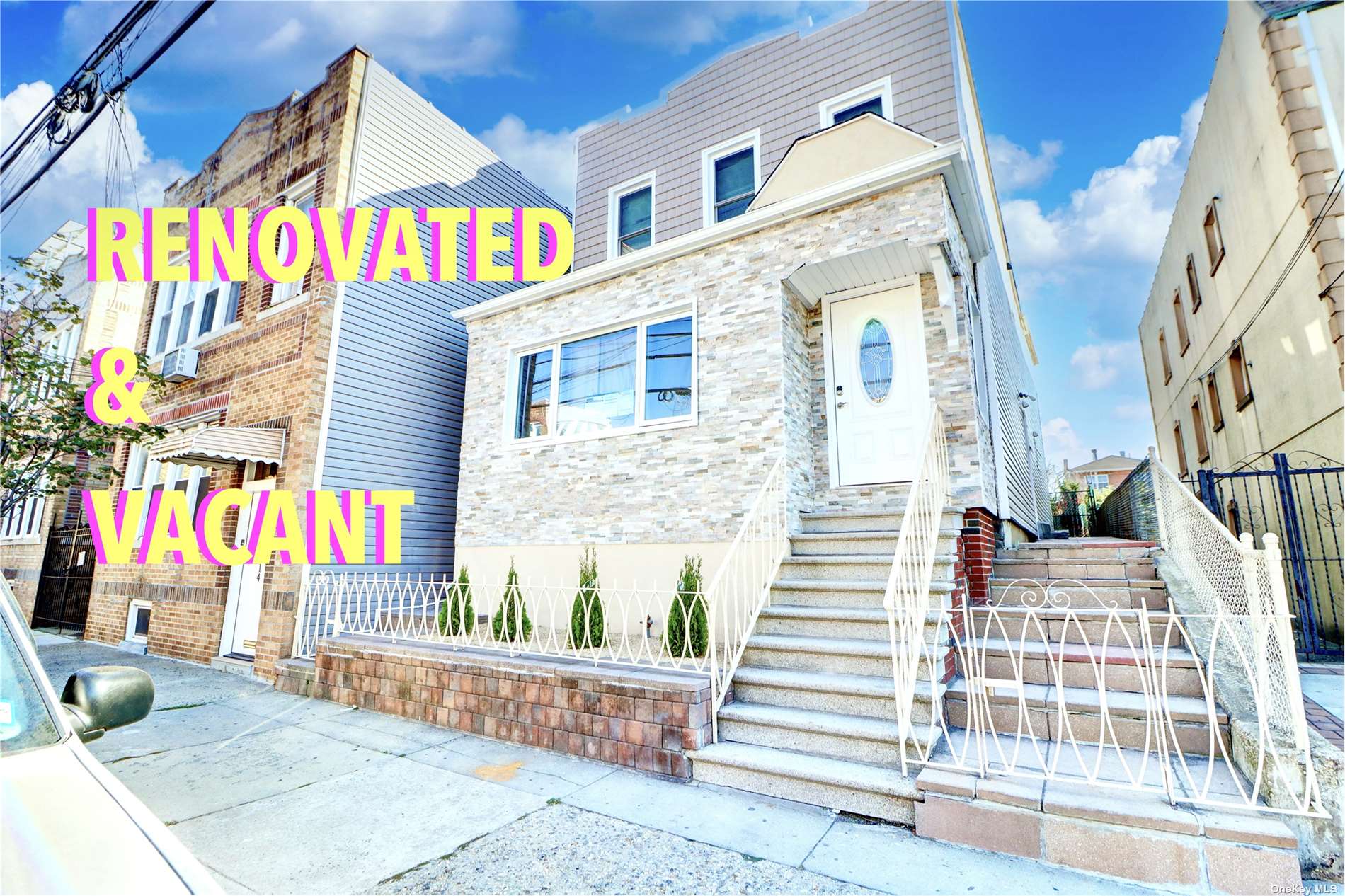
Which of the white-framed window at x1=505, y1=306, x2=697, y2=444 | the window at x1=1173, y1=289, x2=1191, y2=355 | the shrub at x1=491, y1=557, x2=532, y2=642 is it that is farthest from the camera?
the window at x1=1173, y1=289, x2=1191, y2=355

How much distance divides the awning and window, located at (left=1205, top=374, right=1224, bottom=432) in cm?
1522

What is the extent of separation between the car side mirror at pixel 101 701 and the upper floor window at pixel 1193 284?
50.8 feet

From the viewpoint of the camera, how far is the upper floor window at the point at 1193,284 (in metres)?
11.8

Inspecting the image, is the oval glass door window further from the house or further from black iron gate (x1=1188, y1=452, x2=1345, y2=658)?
the house

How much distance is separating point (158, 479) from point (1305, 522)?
16.1 m

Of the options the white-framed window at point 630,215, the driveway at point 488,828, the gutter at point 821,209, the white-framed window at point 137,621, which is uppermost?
the white-framed window at point 630,215

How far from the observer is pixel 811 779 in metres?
3.63

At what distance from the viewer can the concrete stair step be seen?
3422 millimetres

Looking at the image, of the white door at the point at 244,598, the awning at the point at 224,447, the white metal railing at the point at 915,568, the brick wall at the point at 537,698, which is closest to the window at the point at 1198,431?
the white metal railing at the point at 915,568

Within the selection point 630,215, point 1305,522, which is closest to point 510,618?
point 630,215

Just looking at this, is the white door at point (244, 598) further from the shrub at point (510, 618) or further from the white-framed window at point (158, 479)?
the shrub at point (510, 618)

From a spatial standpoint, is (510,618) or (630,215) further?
(630,215)

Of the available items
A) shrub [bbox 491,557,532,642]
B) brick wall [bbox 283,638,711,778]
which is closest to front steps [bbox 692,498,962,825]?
brick wall [bbox 283,638,711,778]

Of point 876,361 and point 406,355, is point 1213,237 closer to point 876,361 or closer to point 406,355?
point 876,361
